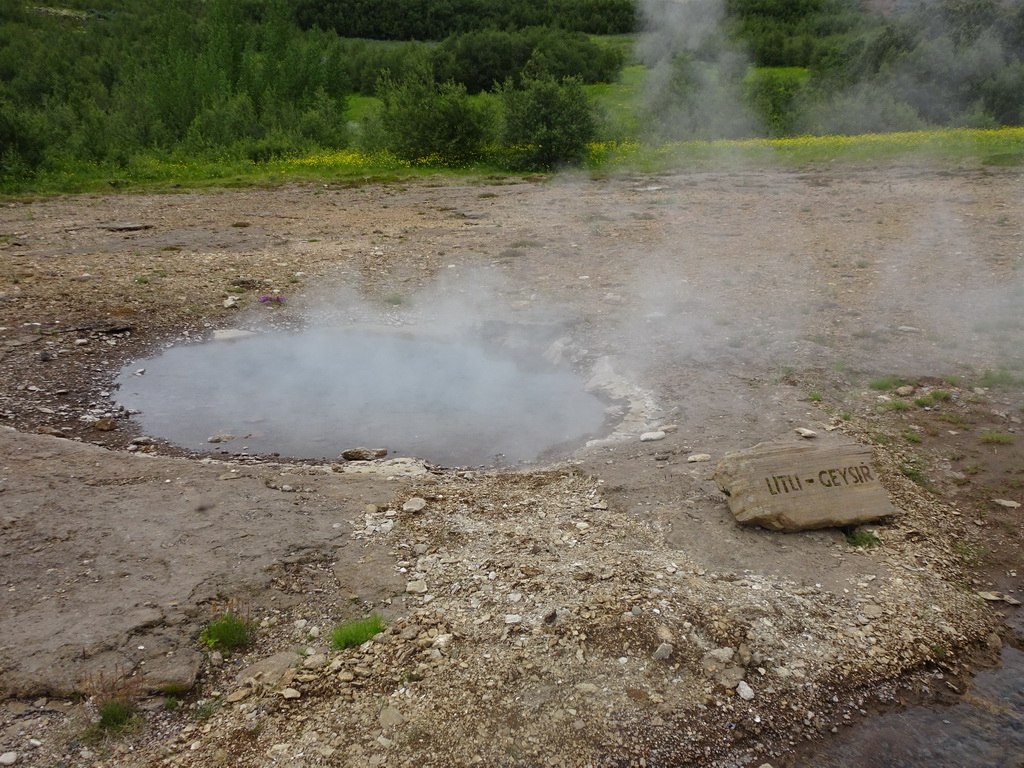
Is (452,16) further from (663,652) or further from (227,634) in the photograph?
(663,652)

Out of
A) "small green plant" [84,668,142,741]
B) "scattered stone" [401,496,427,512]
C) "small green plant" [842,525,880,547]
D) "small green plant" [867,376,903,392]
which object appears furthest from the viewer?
"small green plant" [867,376,903,392]

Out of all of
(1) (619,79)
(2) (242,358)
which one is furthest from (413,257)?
(1) (619,79)

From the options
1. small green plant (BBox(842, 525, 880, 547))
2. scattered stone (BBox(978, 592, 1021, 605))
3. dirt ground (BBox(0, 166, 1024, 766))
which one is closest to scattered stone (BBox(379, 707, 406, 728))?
dirt ground (BBox(0, 166, 1024, 766))

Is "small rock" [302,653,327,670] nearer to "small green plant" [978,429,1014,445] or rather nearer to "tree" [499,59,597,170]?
"small green plant" [978,429,1014,445]

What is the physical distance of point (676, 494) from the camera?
417 centimetres

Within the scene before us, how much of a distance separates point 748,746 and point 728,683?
26 cm

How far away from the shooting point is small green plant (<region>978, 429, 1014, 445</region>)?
15.8ft

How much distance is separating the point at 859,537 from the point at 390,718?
250 cm

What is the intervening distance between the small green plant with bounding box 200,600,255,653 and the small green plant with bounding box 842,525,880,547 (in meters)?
2.92

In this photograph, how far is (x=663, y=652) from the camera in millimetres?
3043

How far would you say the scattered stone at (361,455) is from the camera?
485cm

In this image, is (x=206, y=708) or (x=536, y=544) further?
(x=536, y=544)

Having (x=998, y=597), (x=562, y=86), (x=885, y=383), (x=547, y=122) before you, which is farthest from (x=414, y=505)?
(x=562, y=86)

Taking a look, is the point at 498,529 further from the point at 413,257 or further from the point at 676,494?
the point at 413,257
